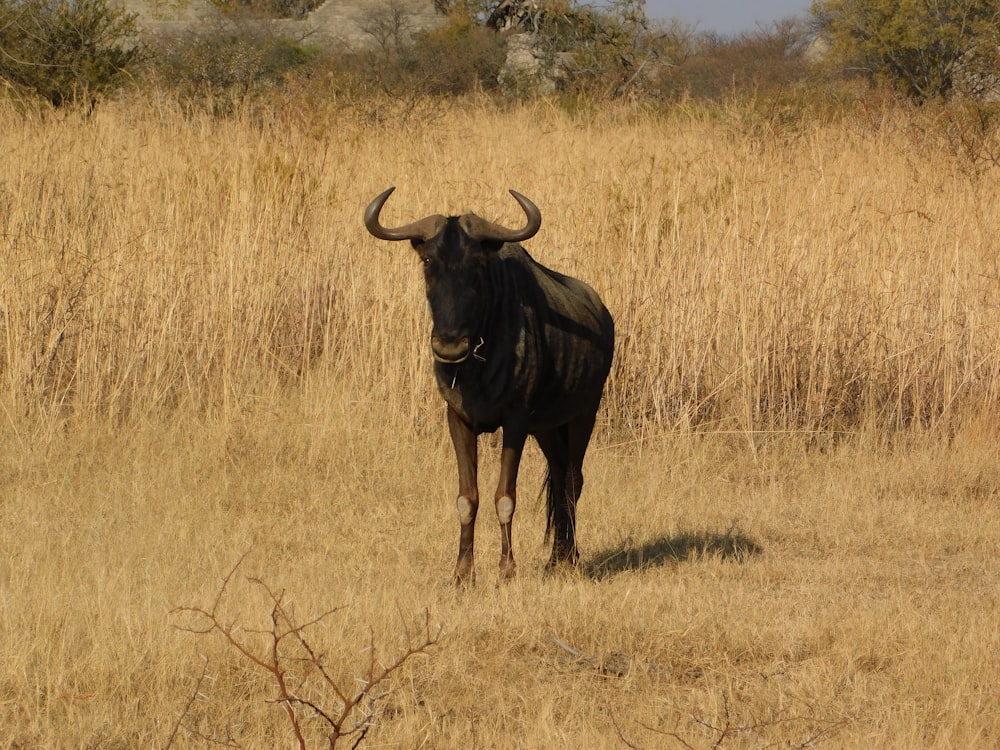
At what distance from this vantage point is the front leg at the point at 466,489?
18.3ft

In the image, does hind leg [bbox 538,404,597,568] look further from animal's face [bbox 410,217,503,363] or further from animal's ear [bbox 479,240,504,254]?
animal's ear [bbox 479,240,504,254]

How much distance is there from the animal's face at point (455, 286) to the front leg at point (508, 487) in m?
0.50

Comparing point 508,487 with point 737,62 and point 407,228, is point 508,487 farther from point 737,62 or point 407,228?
point 737,62

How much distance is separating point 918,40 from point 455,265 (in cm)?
2426

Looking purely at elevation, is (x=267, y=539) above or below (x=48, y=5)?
below

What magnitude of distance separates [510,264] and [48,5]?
12.0 m

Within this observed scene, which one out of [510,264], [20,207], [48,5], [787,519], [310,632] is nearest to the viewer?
[310,632]

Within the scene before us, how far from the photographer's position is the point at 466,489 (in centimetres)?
562

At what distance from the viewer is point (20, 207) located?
883cm

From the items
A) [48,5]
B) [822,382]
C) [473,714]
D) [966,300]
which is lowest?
[473,714]

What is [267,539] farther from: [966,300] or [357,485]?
[966,300]

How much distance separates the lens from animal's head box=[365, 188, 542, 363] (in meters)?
5.03

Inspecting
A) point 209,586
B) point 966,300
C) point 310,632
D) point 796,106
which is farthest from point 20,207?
point 796,106

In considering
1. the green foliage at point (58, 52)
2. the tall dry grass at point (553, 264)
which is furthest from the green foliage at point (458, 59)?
the tall dry grass at point (553, 264)
